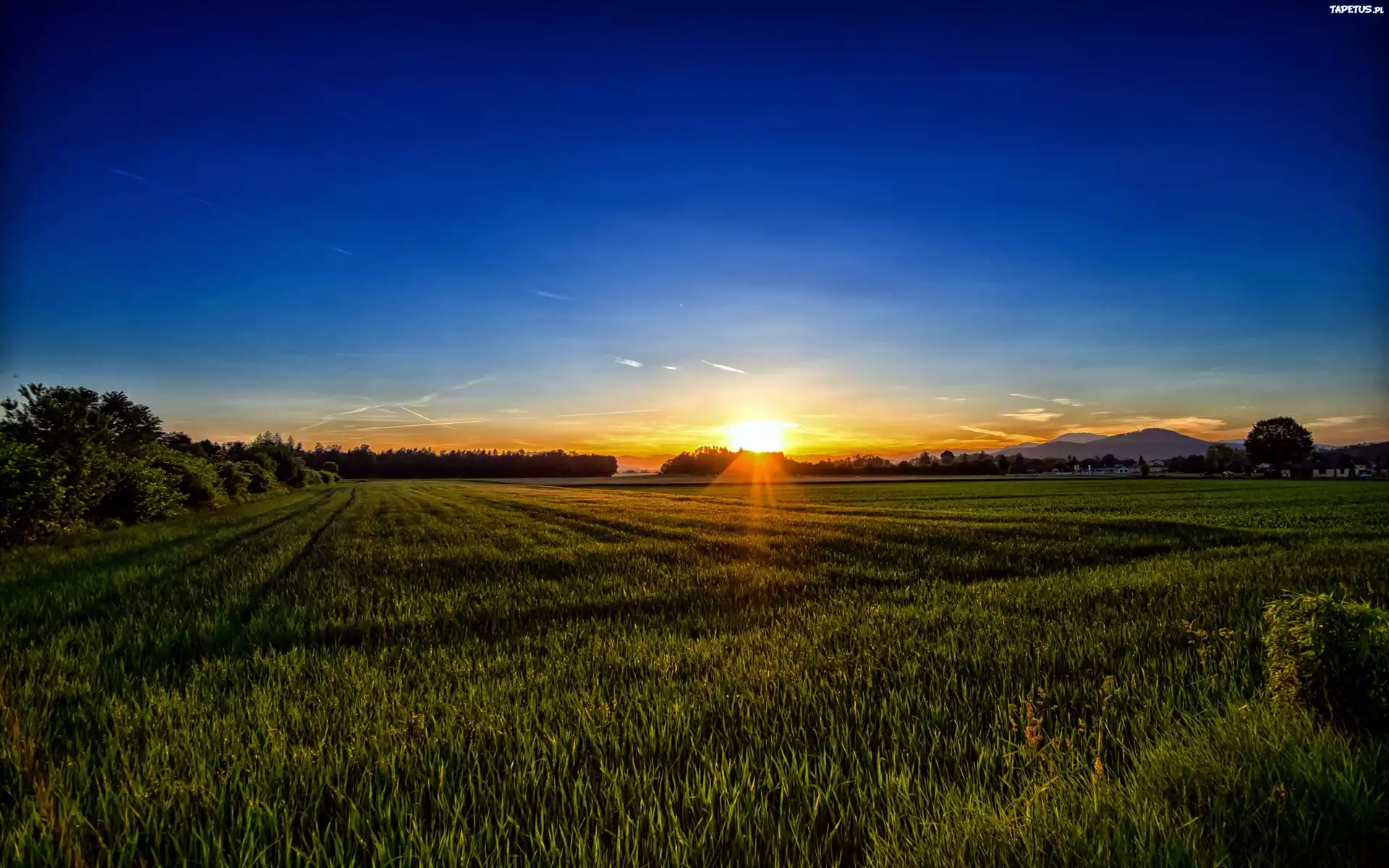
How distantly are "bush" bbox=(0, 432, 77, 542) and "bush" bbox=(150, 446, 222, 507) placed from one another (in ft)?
50.6

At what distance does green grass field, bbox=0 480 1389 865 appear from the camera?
97.8 inches

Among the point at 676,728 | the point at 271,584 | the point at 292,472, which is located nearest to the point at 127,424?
the point at 271,584

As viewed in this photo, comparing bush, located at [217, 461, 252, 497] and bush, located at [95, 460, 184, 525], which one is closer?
bush, located at [95, 460, 184, 525]

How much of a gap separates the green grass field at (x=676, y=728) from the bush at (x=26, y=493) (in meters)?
9.34

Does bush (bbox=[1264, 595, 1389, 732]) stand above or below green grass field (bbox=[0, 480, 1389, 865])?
above

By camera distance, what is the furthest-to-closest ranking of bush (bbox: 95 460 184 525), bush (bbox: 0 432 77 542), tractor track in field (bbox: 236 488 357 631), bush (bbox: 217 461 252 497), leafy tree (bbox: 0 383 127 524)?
bush (bbox: 217 461 252 497) < bush (bbox: 95 460 184 525) < leafy tree (bbox: 0 383 127 524) < bush (bbox: 0 432 77 542) < tractor track in field (bbox: 236 488 357 631)

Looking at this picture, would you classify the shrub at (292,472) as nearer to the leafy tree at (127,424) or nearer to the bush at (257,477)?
the bush at (257,477)

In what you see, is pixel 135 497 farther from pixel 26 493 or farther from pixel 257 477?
pixel 257 477

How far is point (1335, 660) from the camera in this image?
313 cm

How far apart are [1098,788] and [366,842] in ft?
11.2

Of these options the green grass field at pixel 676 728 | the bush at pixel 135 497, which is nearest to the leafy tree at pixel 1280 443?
the green grass field at pixel 676 728

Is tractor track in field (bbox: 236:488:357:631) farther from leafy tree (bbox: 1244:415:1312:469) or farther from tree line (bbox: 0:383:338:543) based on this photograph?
leafy tree (bbox: 1244:415:1312:469)

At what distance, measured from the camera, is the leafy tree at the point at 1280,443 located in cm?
9569

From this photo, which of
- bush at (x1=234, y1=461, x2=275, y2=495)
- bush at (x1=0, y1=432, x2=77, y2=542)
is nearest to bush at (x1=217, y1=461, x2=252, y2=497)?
bush at (x1=234, y1=461, x2=275, y2=495)
